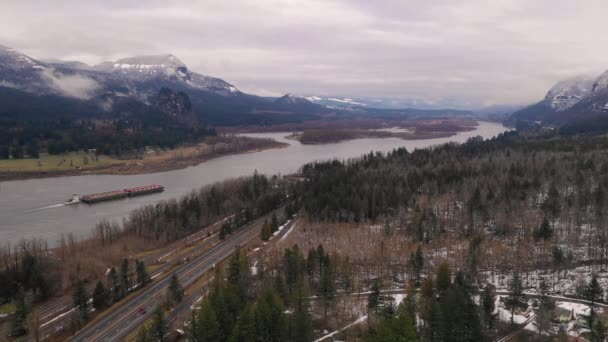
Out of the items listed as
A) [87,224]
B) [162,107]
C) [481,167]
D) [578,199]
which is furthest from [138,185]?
[162,107]

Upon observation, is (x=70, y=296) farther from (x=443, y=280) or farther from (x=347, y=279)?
(x=443, y=280)

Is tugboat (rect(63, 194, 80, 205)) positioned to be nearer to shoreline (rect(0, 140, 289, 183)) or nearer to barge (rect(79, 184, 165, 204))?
barge (rect(79, 184, 165, 204))

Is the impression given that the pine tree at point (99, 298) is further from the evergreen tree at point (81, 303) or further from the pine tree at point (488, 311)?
the pine tree at point (488, 311)

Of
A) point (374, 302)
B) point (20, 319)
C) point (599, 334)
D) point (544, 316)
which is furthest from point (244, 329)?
point (599, 334)

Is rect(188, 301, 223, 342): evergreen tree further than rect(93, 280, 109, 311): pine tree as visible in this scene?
No

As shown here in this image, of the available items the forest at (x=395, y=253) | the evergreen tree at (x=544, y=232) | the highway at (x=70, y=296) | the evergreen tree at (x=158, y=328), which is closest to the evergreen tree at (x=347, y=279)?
the forest at (x=395, y=253)

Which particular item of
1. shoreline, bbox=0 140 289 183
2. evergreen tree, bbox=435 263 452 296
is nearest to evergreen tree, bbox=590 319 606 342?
evergreen tree, bbox=435 263 452 296
